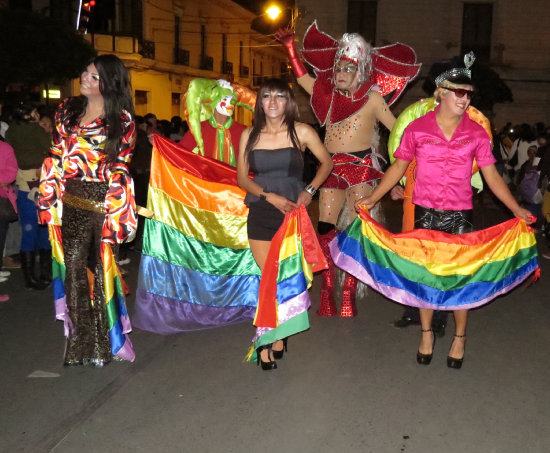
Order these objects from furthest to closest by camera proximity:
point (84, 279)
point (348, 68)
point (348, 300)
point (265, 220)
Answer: point (348, 300), point (348, 68), point (265, 220), point (84, 279)

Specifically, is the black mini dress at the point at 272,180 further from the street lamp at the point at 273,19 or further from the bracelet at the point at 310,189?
the street lamp at the point at 273,19

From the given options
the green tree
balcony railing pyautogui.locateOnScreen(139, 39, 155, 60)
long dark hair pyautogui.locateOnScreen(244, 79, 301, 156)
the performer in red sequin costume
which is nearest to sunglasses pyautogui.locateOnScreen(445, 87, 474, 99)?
long dark hair pyautogui.locateOnScreen(244, 79, 301, 156)

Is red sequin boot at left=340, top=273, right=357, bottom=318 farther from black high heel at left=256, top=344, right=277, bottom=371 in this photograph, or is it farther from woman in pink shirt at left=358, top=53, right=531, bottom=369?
black high heel at left=256, top=344, right=277, bottom=371

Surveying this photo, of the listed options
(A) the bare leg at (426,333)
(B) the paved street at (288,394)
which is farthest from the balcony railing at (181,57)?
(A) the bare leg at (426,333)

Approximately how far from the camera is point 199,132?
5621 millimetres

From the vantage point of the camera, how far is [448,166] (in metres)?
4.34

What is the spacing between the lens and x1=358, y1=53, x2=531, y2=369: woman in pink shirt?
427cm

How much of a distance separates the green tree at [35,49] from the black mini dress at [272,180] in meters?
10.5

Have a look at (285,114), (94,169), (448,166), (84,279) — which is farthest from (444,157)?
(84,279)

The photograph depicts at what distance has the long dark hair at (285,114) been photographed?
430 cm

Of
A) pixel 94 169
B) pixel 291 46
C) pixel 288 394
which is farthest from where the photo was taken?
pixel 291 46

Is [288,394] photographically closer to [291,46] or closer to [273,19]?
[291,46]

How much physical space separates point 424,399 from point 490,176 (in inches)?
61.0

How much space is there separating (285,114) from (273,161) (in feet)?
1.08
